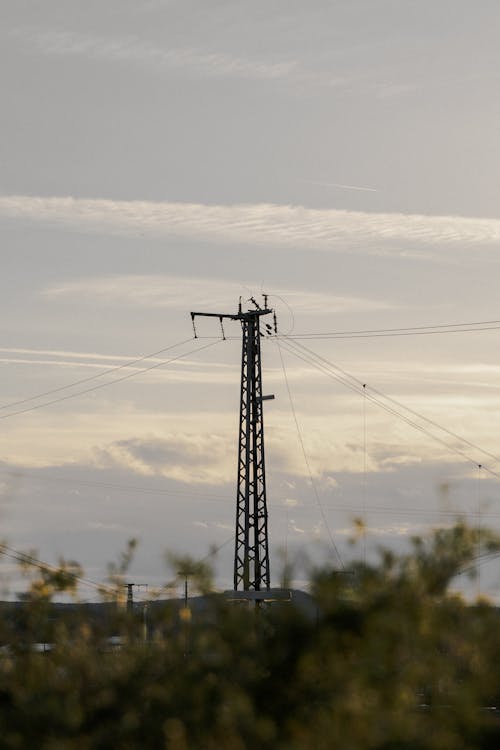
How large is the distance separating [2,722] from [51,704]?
123 cm

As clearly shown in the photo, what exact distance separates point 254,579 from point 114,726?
33.2m

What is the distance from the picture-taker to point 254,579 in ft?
166

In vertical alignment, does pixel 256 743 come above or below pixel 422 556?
below

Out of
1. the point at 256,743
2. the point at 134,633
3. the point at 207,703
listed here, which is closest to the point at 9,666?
the point at 134,633

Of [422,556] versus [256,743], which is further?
[422,556]

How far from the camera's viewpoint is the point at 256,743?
608 inches

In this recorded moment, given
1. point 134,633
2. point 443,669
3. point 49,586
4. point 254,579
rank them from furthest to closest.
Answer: point 254,579 → point 49,586 → point 134,633 → point 443,669

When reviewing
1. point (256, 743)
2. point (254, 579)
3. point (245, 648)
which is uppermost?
point (254, 579)

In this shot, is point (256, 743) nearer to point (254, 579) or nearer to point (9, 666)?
point (9, 666)

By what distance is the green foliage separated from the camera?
15648 millimetres

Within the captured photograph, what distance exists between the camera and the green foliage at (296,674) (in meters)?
15.6

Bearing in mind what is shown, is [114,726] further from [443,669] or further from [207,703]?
[443,669]

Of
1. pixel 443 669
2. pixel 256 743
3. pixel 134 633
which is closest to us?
pixel 256 743

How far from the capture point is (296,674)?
686 inches
